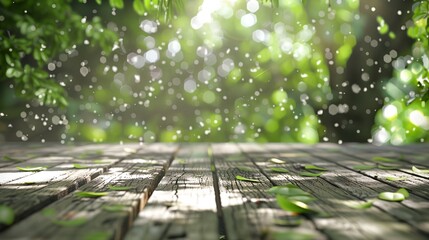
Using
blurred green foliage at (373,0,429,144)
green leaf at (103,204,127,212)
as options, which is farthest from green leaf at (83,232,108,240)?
blurred green foliage at (373,0,429,144)

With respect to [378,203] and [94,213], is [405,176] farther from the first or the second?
[94,213]

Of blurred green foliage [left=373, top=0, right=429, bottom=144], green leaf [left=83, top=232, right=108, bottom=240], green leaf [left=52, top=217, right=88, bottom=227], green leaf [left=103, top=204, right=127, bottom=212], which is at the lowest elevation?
green leaf [left=83, top=232, right=108, bottom=240]

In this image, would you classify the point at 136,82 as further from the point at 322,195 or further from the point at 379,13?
the point at 322,195

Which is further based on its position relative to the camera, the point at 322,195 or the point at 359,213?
the point at 322,195

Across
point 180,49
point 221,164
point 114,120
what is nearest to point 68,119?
point 114,120

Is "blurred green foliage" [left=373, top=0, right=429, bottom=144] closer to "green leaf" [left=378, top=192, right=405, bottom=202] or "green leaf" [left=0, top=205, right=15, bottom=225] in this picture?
"green leaf" [left=378, top=192, right=405, bottom=202]

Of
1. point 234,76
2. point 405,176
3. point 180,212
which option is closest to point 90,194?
point 180,212

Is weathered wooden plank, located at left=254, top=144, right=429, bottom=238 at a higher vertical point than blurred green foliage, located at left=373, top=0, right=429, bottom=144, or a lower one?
lower

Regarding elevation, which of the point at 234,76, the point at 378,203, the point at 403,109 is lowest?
the point at 378,203
